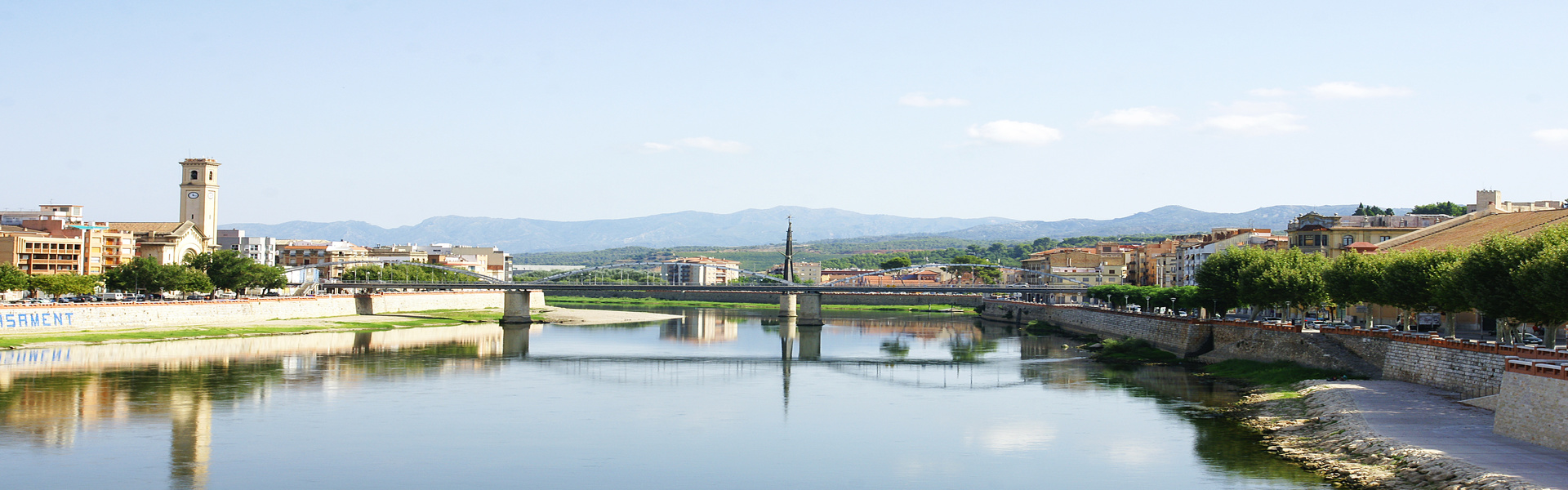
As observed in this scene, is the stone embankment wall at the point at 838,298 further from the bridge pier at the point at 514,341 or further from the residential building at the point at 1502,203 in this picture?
the residential building at the point at 1502,203

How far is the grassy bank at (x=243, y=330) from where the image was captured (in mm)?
50062

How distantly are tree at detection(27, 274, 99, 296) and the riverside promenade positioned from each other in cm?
5956

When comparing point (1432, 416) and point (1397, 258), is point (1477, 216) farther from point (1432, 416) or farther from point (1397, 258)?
point (1432, 416)

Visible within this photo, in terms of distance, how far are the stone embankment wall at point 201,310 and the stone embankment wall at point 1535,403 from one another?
168 feet

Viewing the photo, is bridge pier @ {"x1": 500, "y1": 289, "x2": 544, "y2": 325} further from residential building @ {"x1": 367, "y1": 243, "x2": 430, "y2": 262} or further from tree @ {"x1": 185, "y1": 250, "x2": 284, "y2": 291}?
residential building @ {"x1": 367, "y1": 243, "x2": 430, "y2": 262}

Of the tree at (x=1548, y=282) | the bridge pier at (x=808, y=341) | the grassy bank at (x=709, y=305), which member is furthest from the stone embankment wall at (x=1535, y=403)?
the grassy bank at (x=709, y=305)

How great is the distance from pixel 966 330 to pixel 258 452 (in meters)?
60.5

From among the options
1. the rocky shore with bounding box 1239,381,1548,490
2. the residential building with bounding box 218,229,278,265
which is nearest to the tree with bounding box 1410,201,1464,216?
the rocky shore with bounding box 1239,381,1548,490

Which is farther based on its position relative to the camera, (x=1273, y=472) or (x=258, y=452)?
(x=258, y=452)

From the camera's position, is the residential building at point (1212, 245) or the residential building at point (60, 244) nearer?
the residential building at point (60, 244)

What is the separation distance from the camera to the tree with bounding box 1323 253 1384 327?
40.7 meters

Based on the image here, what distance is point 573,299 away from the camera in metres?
132

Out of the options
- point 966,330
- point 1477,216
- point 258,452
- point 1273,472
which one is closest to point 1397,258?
point 1273,472

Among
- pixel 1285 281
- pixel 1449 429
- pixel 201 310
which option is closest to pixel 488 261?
pixel 201 310
